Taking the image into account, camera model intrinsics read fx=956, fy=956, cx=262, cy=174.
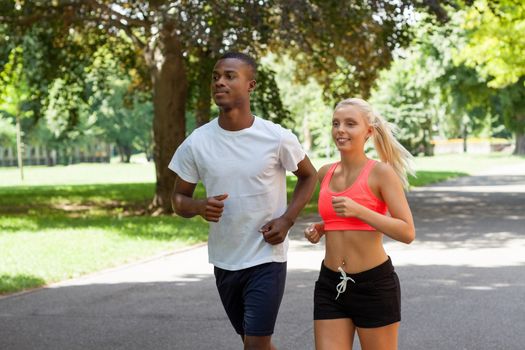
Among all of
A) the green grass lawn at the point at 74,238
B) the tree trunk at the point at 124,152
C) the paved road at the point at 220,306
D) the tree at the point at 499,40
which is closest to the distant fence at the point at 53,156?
the tree trunk at the point at 124,152

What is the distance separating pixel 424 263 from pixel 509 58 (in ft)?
59.1

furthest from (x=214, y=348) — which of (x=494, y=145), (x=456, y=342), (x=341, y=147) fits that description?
(x=494, y=145)

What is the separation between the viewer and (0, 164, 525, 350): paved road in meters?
6.93

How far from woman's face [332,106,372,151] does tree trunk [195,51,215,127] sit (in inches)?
695

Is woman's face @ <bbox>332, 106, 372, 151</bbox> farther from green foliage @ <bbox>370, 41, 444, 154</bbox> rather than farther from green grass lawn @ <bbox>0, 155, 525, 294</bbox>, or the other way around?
green foliage @ <bbox>370, 41, 444, 154</bbox>

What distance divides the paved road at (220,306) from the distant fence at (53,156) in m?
81.5

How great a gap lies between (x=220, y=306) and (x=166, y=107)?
12892 millimetres

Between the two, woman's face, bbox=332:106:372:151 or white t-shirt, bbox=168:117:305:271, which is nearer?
woman's face, bbox=332:106:372:151

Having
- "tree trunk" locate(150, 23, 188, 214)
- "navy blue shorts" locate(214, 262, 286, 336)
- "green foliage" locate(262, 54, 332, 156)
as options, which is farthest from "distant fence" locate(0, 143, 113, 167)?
"navy blue shorts" locate(214, 262, 286, 336)

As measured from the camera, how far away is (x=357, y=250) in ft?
13.2

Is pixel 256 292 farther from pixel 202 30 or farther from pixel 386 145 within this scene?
pixel 202 30

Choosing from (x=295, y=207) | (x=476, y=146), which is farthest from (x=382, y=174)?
(x=476, y=146)

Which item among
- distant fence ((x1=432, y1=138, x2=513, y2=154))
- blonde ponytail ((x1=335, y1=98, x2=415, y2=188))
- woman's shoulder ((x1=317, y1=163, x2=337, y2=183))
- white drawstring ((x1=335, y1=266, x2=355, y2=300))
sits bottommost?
distant fence ((x1=432, y1=138, x2=513, y2=154))

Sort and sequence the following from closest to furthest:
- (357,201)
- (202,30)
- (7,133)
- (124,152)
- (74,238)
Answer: (357,201) → (74,238) → (202,30) → (7,133) → (124,152)
